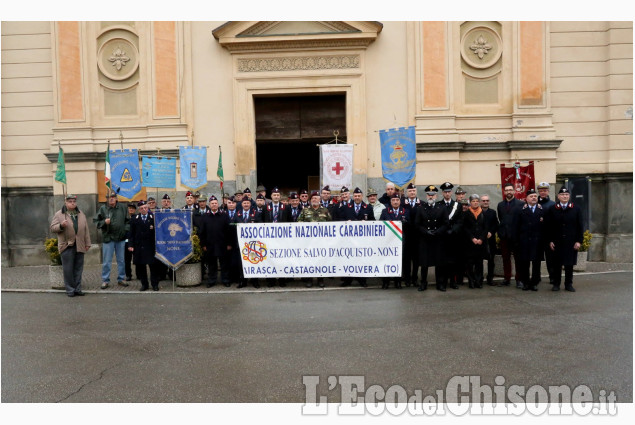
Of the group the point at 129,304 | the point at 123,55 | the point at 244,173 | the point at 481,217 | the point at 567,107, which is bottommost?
the point at 129,304

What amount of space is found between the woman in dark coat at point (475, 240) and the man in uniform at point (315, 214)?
2699mm

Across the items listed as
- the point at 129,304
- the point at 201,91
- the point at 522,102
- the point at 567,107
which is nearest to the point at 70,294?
the point at 129,304

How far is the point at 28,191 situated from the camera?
1523 centimetres

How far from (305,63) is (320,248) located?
6385 mm

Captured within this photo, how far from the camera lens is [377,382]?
5.28 m

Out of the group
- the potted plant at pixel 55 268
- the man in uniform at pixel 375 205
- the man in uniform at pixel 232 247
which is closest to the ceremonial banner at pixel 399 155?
the man in uniform at pixel 375 205

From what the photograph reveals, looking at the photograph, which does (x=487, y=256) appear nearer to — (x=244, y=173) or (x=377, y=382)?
(x=377, y=382)

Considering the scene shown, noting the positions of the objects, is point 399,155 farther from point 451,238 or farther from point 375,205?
point 451,238

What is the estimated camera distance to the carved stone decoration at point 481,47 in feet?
48.5

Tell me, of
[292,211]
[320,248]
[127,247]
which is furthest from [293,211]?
[127,247]

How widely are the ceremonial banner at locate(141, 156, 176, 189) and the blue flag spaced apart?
33 centimetres

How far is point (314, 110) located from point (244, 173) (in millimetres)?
2698

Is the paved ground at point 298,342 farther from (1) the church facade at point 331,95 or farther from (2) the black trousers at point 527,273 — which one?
(1) the church facade at point 331,95

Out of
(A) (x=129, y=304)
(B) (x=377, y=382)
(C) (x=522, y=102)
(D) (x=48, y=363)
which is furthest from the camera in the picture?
(C) (x=522, y=102)
